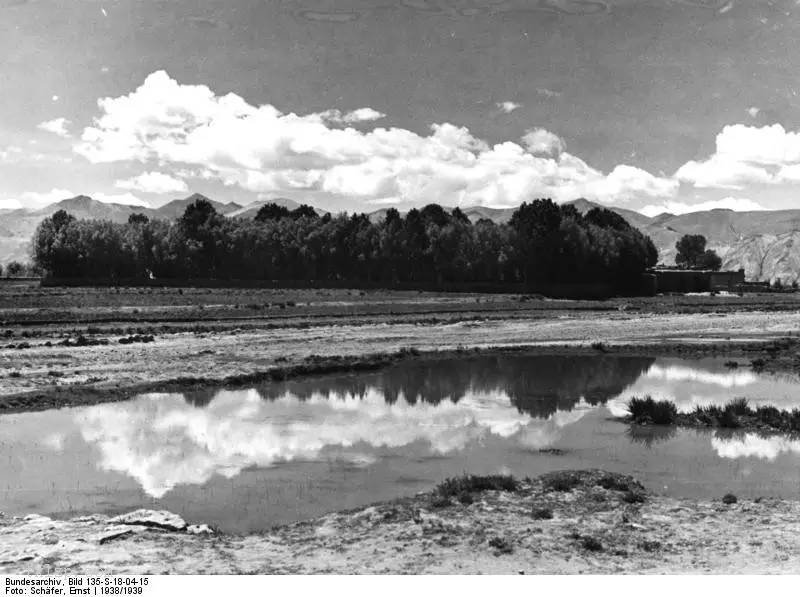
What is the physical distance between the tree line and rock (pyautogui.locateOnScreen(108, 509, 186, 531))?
131 m

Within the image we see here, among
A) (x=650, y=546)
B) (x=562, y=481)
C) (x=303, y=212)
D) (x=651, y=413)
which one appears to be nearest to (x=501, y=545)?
(x=650, y=546)

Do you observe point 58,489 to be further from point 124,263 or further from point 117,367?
point 124,263

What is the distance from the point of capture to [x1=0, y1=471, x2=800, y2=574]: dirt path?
1212 centimetres

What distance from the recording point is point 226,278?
16512 centimetres

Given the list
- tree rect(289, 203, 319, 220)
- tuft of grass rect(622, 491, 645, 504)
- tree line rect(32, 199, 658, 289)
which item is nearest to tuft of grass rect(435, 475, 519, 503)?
tuft of grass rect(622, 491, 645, 504)

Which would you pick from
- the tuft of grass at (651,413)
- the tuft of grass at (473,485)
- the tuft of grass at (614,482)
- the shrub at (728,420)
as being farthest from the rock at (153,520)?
the shrub at (728,420)

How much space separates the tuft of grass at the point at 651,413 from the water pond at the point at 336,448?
1.06 metres

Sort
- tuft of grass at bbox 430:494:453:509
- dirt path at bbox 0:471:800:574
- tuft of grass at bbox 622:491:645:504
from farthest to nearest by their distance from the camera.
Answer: tuft of grass at bbox 622:491:645:504
tuft of grass at bbox 430:494:453:509
dirt path at bbox 0:471:800:574

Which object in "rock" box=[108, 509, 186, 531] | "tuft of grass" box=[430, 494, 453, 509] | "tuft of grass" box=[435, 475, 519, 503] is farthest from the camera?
"tuft of grass" box=[435, 475, 519, 503]

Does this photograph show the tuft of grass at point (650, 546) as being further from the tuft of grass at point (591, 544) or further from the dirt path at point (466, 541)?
the tuft of grass at point (591, 544)

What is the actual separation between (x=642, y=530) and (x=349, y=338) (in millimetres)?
47759

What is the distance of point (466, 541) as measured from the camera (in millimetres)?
13344

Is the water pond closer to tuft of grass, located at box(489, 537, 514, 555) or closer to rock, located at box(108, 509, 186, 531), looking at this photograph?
rock, located at box(108, 509, 186, 531)

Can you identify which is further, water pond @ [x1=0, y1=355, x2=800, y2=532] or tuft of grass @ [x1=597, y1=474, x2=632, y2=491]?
water pond @ [x1=0, y1=355, x2=800, y2=532]
